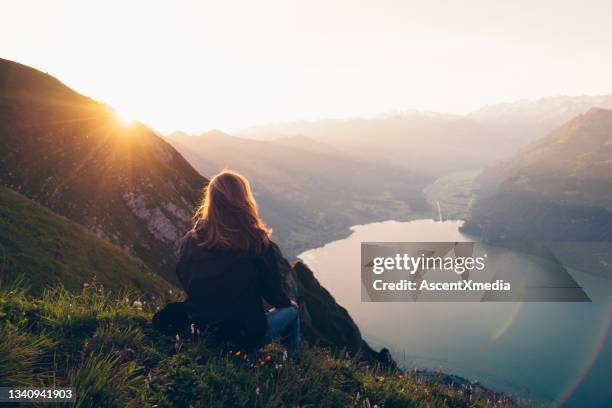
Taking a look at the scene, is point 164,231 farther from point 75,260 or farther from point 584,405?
point 584,405

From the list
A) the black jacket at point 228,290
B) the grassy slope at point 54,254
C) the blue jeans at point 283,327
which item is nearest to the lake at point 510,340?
the grassy slope at point 54,254

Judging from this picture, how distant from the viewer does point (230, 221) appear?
19.8ft

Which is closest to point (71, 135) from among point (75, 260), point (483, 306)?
point (75, 260)

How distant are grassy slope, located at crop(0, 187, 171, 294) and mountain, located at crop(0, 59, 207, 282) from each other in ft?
30.8

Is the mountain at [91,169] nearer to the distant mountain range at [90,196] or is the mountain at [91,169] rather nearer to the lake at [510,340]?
the distant mountain range at [90,196]

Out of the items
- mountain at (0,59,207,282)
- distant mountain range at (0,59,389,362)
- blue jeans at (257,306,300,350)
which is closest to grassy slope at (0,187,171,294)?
distant mountain range at (0,59,389,362)

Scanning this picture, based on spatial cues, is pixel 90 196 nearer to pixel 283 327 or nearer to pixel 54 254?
pixel 54 254

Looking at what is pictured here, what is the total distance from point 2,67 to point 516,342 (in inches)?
6205

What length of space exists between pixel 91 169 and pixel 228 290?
37820 millimetres

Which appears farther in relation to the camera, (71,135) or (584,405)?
(584,405)

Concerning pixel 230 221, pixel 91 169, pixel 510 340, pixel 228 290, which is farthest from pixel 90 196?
pixel 510 340

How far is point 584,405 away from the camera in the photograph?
3989 inches

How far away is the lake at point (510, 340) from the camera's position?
10994 cm

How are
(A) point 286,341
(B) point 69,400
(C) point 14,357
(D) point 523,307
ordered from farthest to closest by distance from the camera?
(D) point 523,307 < (A) point 286,341 < (C) point 14,357 < (B) point 69,400
